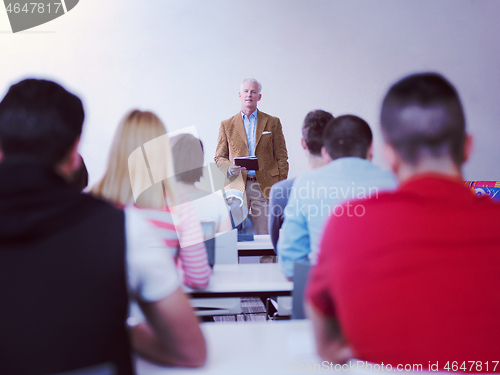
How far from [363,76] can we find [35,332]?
17.1 feet

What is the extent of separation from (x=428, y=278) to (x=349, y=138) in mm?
1058

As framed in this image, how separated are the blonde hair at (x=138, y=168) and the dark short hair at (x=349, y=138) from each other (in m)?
0.71

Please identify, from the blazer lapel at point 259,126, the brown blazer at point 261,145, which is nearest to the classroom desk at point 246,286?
the brown blazer at point 261,145

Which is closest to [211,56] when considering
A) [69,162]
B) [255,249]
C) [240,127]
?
[240,127]

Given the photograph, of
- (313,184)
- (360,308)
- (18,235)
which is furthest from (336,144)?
(18,235)

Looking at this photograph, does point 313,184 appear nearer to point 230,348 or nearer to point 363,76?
point 230,348

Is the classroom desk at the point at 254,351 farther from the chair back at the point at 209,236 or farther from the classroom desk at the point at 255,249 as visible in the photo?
the classroom desk at the point at 255,249

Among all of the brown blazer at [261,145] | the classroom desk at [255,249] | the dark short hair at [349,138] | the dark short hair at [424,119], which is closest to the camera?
the dark short hair at [424,119]

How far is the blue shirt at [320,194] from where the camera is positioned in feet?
4.98

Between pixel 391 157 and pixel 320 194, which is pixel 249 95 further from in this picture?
pixel 391 157

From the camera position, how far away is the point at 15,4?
191 inches

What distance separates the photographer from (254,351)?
1.00 metres

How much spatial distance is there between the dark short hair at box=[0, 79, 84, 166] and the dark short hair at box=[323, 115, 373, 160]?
1143 mm

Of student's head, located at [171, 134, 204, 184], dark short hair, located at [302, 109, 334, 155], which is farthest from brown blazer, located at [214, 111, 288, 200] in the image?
student's head, located at [171, 134, 204, 184]
